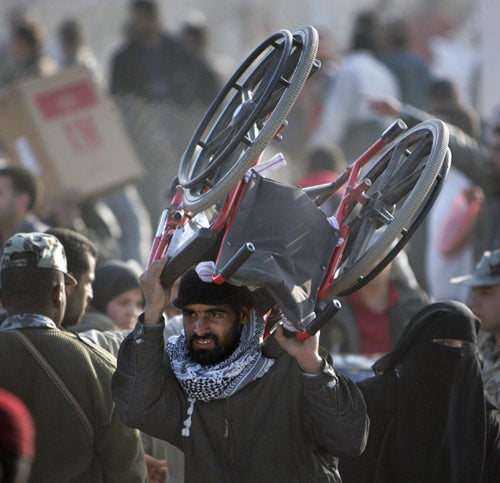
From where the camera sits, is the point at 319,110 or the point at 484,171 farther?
the point at 319,110

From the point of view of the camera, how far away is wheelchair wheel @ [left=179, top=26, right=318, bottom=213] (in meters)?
5.17

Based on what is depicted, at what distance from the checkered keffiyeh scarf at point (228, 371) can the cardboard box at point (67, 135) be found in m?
4.94

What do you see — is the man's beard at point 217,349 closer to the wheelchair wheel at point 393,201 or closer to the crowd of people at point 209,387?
the crowd of people at point 209,387

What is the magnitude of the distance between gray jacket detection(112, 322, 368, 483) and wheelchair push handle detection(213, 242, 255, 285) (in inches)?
17.2

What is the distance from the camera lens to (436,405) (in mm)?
6016

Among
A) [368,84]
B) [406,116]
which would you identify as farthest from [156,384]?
[368,84]

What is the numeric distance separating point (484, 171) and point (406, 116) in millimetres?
1213

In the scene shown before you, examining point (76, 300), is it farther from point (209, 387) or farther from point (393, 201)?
point (393, 201)

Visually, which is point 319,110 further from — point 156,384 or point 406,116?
point 156,384

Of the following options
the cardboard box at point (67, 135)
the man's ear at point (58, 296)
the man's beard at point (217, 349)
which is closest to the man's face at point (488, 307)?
the man's beard at point (217, 349)

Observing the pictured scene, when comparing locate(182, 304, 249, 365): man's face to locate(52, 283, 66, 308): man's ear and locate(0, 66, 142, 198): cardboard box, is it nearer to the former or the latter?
locate(52, 283, 66, 308): man's ear

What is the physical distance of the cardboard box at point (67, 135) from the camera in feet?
33.7

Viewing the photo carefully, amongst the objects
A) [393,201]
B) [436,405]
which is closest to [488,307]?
[436,405]

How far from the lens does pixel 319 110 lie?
14508mm
